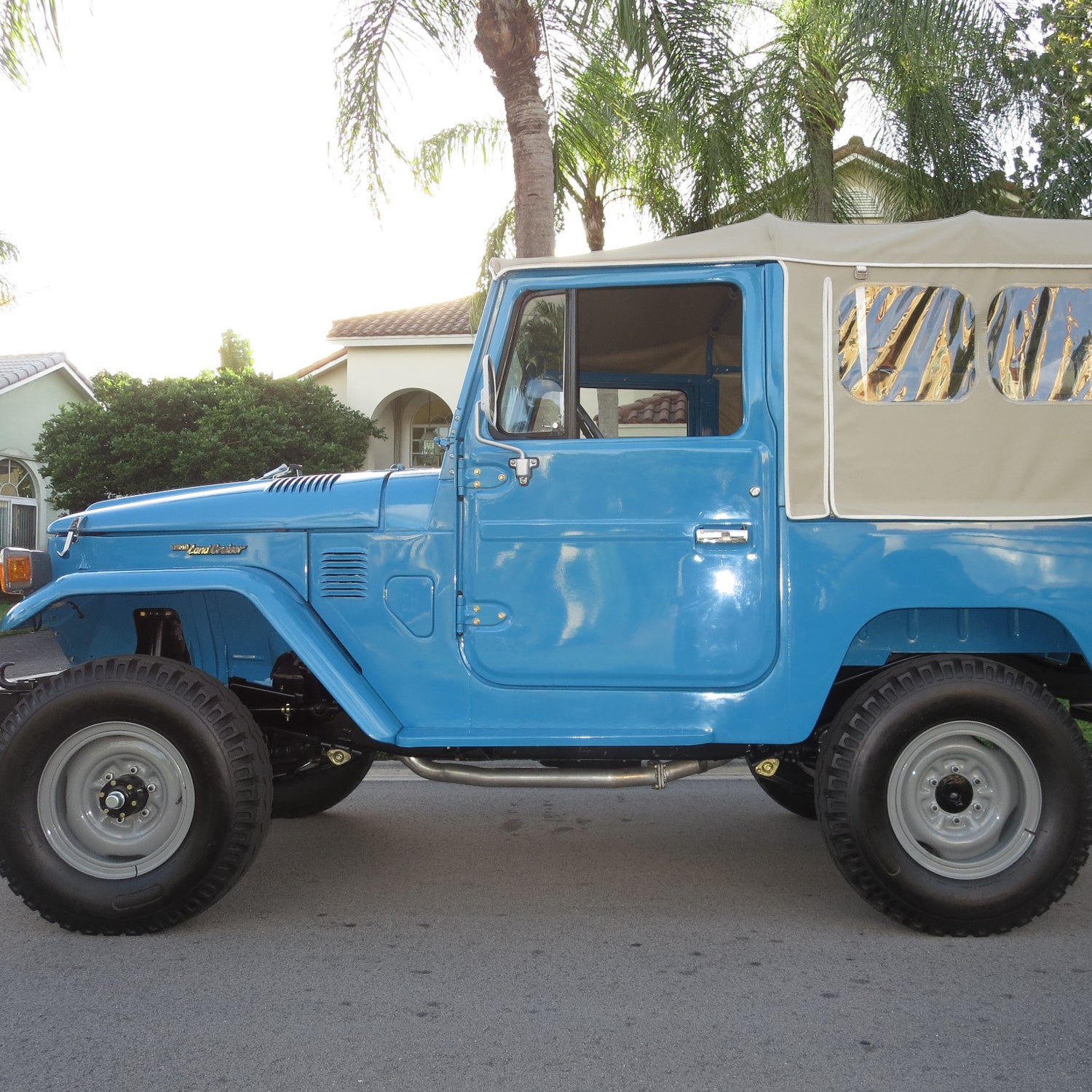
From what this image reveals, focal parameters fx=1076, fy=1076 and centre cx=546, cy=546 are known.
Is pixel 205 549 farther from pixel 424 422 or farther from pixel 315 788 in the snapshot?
pixel 424 422

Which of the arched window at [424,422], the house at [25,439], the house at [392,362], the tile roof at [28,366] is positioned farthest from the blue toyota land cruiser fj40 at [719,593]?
the tile roof at [28,366]

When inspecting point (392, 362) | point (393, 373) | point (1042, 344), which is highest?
point (392, 362)

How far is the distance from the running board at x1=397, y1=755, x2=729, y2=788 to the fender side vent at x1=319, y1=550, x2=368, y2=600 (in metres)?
0.72

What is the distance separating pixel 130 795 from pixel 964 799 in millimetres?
3040

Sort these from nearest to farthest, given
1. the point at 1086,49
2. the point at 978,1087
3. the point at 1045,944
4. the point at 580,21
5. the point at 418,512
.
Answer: the point at 978,1087
the point at 1045,944
the point at 418,512
the point at 580,21
the point at 1086,49

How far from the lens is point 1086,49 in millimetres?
13461

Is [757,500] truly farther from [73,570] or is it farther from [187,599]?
[73,570]

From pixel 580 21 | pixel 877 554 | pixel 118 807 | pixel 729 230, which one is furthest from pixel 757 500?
pixel 580 21

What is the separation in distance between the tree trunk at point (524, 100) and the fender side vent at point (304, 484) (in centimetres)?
609

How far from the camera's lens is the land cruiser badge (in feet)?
13.5

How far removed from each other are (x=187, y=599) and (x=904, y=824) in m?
2.87

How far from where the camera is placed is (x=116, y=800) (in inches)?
153

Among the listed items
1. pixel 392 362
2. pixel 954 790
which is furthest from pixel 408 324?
pixel 954 790

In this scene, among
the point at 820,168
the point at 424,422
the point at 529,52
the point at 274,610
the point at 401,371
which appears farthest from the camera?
the point at 424,422
